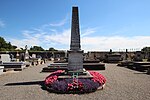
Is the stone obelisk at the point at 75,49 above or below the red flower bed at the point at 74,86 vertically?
above

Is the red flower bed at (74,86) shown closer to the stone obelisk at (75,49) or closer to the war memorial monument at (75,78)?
the war memorial monument at (75,78)

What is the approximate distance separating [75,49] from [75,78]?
276cm

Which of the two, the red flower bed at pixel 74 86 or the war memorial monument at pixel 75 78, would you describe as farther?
the war memorial monument at pixel 75 78

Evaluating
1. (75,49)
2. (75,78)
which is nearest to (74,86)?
(75,78)

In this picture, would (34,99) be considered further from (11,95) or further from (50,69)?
(50,69)

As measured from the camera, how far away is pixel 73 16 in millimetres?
13711

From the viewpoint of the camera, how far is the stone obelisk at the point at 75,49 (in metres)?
13.2

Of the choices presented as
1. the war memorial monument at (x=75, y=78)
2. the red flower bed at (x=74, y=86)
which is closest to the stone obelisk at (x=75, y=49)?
the war memorial monument at (x=75, y=78)

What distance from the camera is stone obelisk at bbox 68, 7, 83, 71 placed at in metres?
13.2

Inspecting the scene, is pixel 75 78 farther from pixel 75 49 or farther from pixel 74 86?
pixel 75 49

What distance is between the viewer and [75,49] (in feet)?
44.0

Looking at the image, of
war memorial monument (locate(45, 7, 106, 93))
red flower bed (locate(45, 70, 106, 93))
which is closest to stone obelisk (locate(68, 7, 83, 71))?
A: war memorial monument (locate(45, 7, 106, 93))

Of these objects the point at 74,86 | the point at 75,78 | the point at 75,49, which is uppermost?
the point at 75,49

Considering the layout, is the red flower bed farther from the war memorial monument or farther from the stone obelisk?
the stone obelisk
